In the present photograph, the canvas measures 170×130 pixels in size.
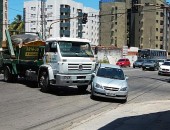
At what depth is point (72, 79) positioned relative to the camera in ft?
63.3

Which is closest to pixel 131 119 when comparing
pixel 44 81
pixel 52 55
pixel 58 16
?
pixel 52 55

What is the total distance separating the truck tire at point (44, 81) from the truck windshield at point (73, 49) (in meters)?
1.52

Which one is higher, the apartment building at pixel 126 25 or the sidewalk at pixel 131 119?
the apartment building at pixel 126 25

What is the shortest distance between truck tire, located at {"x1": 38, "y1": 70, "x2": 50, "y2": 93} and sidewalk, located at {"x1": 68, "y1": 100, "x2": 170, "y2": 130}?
13.6 ft

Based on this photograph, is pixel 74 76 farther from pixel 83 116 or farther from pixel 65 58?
pixel 83 116

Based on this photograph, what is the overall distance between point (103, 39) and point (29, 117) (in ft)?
421

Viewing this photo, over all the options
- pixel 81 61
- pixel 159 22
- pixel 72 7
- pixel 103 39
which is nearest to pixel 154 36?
pixel 159 22

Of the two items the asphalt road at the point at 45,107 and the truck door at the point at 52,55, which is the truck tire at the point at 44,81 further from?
the truck door at the point at 52,55

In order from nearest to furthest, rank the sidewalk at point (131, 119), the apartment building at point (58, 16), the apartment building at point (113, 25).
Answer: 1. the sidewalk at point (131, 119)
2. the apartment building at point (58, 16)
3. the apartment building at point (113, 25)

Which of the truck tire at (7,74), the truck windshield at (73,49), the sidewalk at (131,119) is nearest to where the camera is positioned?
the sidewalk at (131,119)

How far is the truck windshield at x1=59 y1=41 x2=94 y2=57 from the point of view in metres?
19.3

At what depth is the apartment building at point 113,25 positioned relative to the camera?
137 meters

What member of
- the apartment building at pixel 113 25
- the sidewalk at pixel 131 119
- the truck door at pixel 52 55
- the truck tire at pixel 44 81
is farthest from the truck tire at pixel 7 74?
the apartment building at pixel 113 25

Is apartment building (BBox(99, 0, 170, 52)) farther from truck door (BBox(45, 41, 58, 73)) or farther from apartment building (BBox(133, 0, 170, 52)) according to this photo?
truck door (BBox(45, 41, 58, 73))
